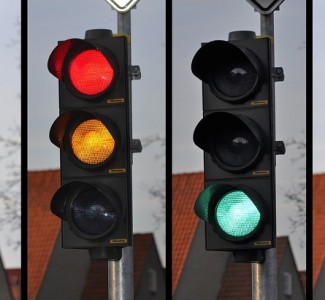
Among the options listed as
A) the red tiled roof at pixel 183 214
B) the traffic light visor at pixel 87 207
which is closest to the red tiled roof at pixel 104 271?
the red tiled roof at pixel 183 214

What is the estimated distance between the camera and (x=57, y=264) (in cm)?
1691

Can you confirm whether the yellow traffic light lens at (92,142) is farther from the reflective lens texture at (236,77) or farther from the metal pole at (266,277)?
the metal pole at (266,277)

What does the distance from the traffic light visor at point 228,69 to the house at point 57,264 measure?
24.1 ft

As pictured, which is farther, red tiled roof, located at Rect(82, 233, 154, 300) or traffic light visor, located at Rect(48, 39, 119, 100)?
red tiled roof, located at Rect(82, 233, 154, 300)

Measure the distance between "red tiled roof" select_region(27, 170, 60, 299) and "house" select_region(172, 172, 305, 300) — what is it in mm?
1732

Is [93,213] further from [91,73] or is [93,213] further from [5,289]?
[5,289]

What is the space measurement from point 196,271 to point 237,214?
10.8 meters

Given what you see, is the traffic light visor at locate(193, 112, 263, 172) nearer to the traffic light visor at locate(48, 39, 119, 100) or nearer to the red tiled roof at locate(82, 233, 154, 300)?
the traffic light visor at locate(48, 39, 119, 100)

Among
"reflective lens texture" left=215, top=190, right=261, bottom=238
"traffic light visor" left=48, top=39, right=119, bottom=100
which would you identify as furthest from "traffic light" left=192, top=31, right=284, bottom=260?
"traffic light visor" left=48, top=39, right=119, bottom=100

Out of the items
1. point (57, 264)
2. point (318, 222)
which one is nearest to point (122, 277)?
point (318, 222)

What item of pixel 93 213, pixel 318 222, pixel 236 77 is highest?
pixel 236 77

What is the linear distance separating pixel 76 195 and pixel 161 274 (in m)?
9.70

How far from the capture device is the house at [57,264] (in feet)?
45.9

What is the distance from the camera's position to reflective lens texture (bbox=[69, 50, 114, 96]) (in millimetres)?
5715
